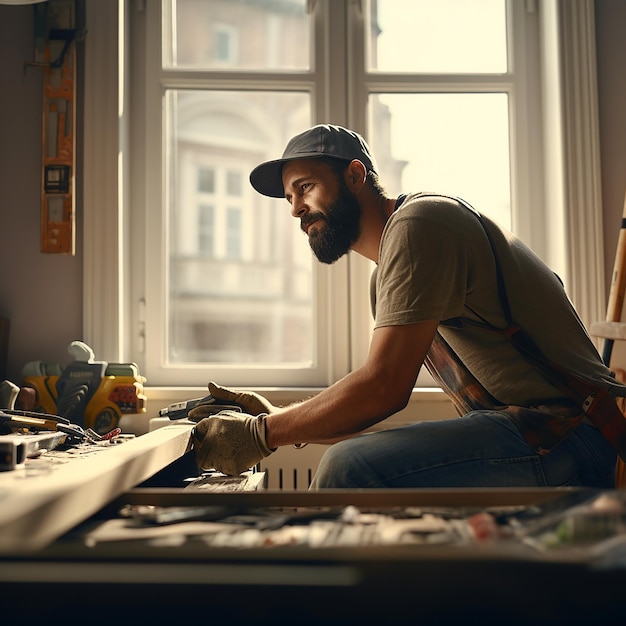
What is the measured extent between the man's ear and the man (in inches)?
9.4

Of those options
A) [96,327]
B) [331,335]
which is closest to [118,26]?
[96,327]

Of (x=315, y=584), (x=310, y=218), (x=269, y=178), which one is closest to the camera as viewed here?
(x=315, y=584)

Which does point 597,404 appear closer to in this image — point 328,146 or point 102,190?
point 328,146

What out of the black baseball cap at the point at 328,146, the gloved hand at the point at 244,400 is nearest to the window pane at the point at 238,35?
the black baseball cap at the point at 328,146

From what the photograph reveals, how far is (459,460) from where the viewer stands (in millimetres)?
1306

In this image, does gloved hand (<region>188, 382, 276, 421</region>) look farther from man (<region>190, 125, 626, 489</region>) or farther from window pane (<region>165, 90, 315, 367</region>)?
window pane (<region>165, 90, 315, 367</region>)

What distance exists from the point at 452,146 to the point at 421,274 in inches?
54.4

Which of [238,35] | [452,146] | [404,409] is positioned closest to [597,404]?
[404,409]

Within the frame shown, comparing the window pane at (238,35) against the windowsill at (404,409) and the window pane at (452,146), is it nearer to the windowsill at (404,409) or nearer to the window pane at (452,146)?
the window pane at (452,146)

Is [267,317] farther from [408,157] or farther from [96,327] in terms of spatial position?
[408,157]

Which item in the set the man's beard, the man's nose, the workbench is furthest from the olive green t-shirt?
the workbench

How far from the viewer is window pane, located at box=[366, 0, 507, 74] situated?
2.55m

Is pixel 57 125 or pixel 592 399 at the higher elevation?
pixel 57 125

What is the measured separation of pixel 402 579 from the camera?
0.52 m
